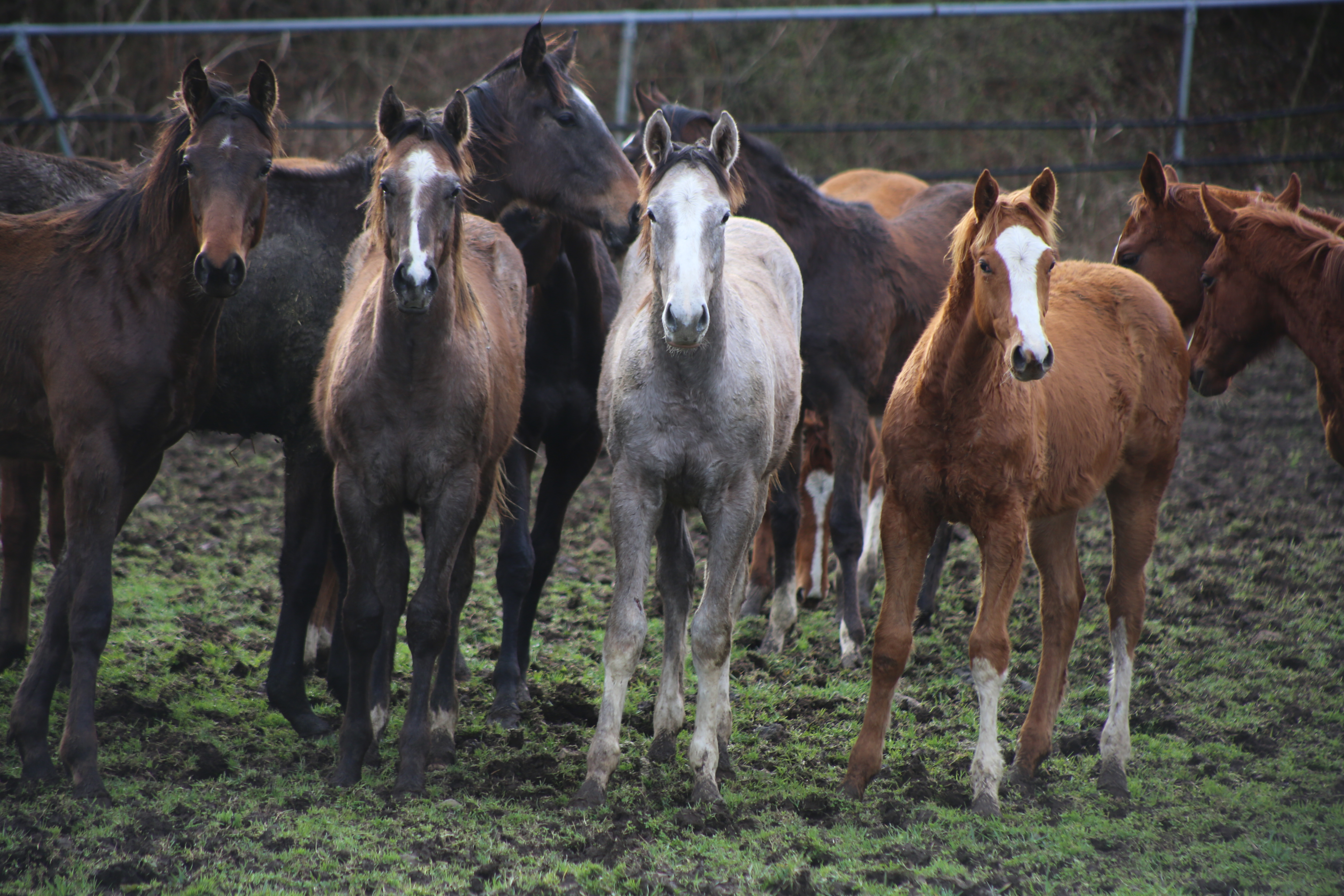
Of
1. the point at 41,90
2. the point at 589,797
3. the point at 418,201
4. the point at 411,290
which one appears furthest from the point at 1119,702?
the point at 41,90

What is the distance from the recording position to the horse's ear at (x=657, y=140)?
4.00m

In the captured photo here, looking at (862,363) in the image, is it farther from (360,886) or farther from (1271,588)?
(360,886)

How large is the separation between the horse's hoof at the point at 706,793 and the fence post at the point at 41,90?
9.26 metres

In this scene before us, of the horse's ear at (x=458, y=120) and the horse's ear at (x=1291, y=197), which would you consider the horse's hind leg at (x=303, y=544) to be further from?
the horse's ear at (x=1291, y=197)

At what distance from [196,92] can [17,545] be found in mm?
2267

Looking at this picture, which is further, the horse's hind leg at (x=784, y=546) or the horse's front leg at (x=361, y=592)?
the horse's hind leg at (x=784, y=546)

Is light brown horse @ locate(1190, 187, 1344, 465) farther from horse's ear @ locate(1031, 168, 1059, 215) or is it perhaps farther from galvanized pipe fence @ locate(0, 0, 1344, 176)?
galvanized pipe fence @ locate(0, 0, 1344, 176)

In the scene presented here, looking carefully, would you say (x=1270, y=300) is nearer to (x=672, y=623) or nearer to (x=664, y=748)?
(x=672, y=623)

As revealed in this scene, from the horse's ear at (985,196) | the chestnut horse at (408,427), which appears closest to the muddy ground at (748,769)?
the chestnut horse at (408,427)

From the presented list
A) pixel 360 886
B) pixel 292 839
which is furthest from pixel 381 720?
pixel 360 886

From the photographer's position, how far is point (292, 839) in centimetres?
338

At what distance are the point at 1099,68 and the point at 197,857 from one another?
41.9 ft

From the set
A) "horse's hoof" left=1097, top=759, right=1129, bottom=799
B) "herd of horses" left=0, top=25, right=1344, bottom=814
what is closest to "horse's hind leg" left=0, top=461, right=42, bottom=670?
"herd of horses" left=0, top=25, right=1344, bottom=814

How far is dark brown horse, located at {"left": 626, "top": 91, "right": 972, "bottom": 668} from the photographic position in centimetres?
590
